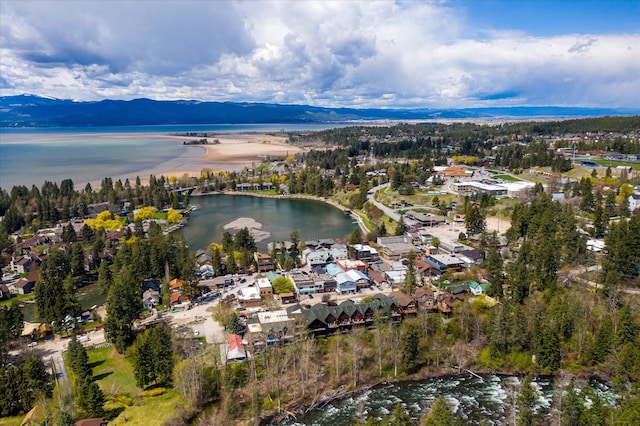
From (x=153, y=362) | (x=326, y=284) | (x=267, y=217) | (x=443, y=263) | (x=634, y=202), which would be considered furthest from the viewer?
(x=267, y=217)

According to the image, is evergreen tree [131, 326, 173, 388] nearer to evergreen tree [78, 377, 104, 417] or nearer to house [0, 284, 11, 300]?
evergreen tree [78, 377, 104, 417]

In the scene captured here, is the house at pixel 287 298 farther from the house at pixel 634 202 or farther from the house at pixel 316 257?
the house at pixel 634 202

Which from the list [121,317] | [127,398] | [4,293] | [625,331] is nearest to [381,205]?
[625,331]

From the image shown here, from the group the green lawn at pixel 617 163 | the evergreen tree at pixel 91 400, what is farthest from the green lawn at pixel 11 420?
the green lawn at pixel 617 163

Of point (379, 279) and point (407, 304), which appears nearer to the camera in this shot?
point (407, 304)

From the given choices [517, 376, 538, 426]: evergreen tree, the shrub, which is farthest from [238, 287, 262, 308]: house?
[517, 376, 538, 426]: evergreen tree

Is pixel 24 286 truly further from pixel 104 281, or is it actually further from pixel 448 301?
pixel 448 301
